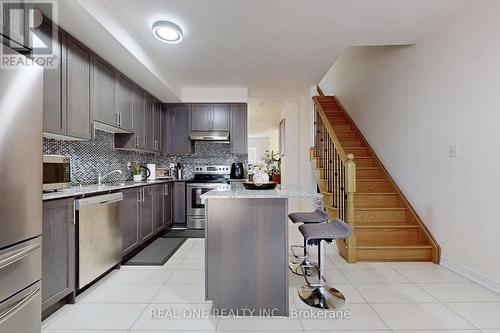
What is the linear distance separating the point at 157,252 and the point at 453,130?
145 inches

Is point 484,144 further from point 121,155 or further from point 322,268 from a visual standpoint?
point 121,155

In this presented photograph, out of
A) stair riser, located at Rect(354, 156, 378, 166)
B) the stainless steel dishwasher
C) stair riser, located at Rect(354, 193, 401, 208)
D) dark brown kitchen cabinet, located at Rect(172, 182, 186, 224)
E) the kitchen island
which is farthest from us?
dark brown kitchen cabinet, located at Rect(172, 182, 186, 224)

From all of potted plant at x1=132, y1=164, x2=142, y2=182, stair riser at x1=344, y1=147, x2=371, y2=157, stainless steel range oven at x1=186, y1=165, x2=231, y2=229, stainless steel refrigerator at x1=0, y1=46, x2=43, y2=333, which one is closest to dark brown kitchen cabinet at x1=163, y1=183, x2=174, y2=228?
stainless steel range oven at x1=186, y1=165, x2=231, y2=229

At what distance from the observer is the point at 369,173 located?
13.5ft

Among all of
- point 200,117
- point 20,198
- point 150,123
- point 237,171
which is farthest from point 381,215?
point 150,123

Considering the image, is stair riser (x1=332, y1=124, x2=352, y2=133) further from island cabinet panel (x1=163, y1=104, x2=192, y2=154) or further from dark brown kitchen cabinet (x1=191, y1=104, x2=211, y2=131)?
island cabinet panel (x1=163, y1=104, x2=192, y2=154)

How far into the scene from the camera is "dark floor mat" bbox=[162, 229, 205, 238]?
13.3ft

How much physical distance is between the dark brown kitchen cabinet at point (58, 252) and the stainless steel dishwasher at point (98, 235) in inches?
3.1

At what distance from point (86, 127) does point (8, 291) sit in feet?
5.35

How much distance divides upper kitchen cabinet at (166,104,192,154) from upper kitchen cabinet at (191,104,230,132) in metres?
0.11

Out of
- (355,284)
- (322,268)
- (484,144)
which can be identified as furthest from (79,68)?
(484,144)

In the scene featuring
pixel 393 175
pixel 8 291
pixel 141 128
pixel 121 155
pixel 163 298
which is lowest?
pixel 163 298

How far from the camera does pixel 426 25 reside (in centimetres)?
269

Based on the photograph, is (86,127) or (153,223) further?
(153,223)
